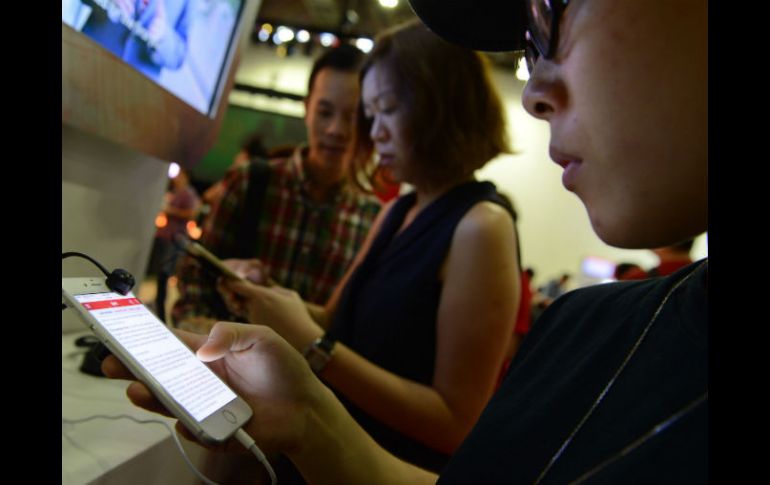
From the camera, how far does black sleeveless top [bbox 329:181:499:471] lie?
0.71m

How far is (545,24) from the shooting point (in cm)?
36

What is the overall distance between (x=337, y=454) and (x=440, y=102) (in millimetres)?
549

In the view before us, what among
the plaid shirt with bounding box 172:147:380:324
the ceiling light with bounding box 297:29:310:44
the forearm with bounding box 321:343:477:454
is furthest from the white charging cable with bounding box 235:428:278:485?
the ceiling light with bounding box 297:29:310:44

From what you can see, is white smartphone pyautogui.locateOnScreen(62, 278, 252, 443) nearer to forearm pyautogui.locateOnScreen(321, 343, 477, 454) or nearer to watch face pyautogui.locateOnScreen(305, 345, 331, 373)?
watch face pyautogui.locateOnScreen(305, 345, 331, 373)

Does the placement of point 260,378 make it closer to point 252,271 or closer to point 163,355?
point 163,355

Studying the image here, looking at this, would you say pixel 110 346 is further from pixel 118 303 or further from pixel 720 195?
pixel 720 195

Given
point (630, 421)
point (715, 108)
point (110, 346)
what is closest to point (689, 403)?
point (630, 421)

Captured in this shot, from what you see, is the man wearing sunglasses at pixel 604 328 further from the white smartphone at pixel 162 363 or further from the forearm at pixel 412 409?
the forearm at pixel 412 409

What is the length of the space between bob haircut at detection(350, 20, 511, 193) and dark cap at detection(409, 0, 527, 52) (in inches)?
11.6

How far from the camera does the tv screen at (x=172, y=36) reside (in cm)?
55

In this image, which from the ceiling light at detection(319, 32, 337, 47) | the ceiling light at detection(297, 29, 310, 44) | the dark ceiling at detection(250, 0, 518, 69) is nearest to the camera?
the dark ceiling at detection(250, 0, 518, 69)

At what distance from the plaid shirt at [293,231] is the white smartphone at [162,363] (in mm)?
850

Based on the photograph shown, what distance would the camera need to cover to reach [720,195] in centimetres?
23
